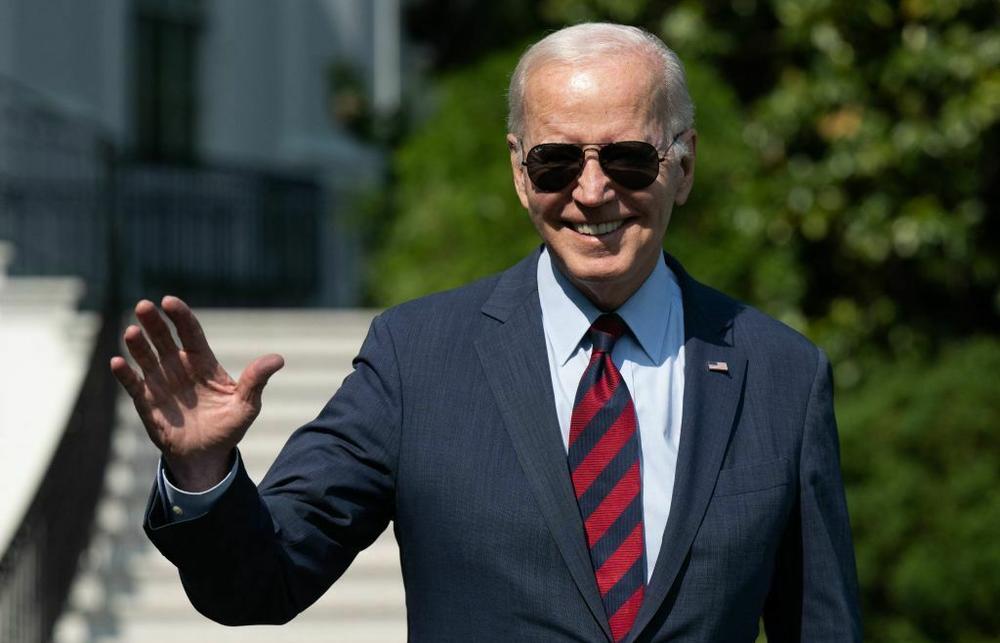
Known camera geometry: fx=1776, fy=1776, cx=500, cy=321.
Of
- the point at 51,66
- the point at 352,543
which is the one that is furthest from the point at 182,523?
the point at 51,66

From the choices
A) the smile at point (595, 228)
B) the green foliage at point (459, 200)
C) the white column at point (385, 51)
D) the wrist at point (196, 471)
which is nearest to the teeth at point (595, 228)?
the smile at point (595, 228)

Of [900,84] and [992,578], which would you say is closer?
[992,578]

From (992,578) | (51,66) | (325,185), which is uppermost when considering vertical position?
(51,66)

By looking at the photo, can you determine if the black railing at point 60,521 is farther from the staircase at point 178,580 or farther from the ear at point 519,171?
the ear at point 519,171

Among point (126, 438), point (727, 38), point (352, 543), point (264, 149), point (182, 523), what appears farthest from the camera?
point (264, 149)

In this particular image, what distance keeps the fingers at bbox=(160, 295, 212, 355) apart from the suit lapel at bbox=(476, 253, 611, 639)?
50 centimetres

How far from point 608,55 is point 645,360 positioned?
50cm

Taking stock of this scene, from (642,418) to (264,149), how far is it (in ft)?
42.5

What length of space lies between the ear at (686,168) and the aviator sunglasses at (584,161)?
16 cm

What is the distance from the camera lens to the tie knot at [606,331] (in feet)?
9.53

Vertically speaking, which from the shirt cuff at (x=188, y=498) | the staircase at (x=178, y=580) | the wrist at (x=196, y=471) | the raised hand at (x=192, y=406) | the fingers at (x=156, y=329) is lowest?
the staircase at (x=178, y=580)

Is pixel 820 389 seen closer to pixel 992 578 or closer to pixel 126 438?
pixel 992 578

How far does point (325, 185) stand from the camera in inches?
617

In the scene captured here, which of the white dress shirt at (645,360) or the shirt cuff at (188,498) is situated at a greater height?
the white dress shirt at (645,360)
